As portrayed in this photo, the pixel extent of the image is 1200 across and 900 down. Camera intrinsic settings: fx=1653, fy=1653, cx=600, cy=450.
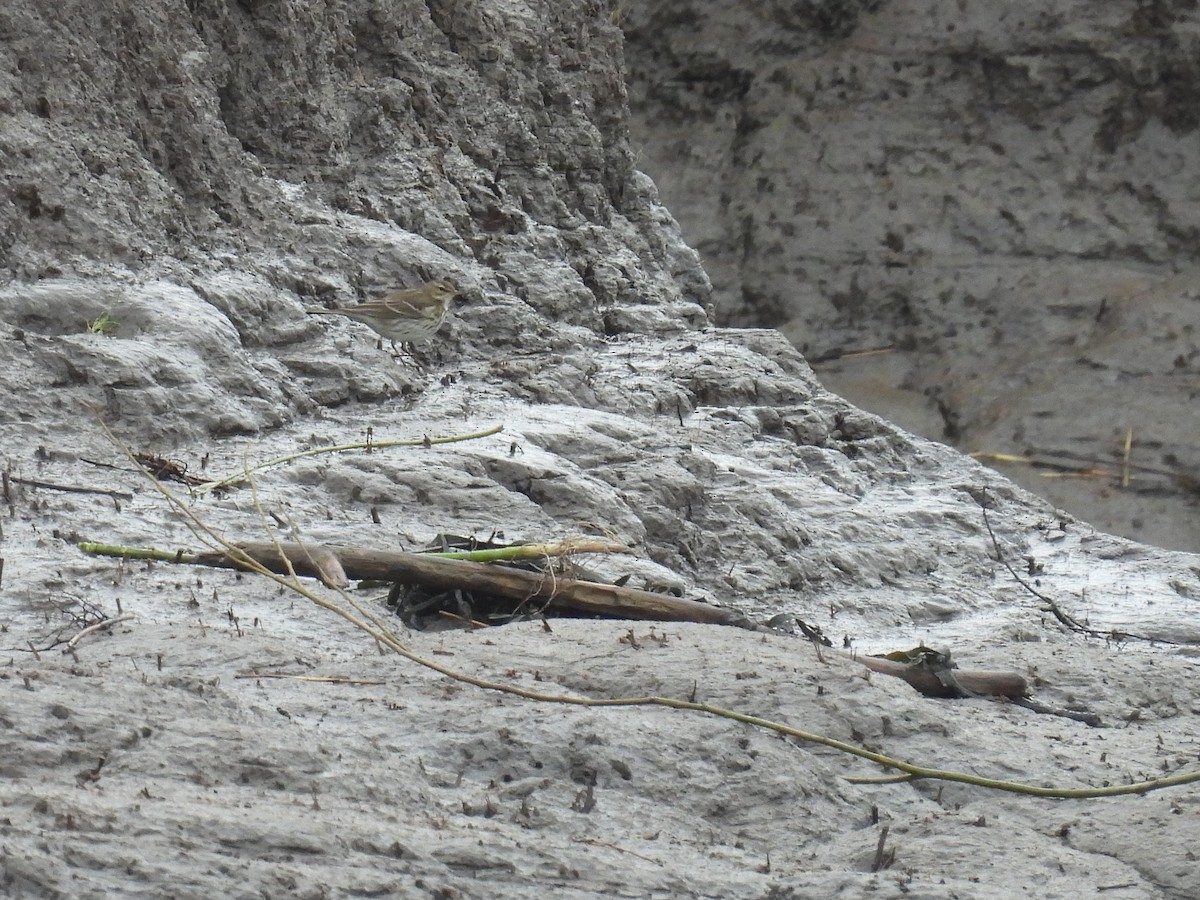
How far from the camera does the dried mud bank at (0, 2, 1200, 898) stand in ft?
9.80

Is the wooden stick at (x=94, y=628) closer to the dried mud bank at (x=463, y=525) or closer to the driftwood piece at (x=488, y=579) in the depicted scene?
the dried mud bank at (x=463, y=525)

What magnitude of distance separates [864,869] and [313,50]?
16.5ft

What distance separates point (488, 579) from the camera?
4457mm

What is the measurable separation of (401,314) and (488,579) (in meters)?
2.13

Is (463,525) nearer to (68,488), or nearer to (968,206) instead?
(68,488)

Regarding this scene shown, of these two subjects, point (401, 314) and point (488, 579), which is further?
point (401, 314)

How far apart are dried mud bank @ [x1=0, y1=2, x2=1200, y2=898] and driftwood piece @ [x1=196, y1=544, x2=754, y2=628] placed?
0.16m

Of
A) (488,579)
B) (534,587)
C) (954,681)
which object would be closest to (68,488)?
(488,579)

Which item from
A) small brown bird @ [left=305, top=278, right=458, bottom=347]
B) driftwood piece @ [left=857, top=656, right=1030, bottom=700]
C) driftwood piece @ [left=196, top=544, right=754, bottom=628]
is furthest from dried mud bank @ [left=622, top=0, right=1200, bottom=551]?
driftwood piece @ [left=196, top=544, right=754, bottom=628]

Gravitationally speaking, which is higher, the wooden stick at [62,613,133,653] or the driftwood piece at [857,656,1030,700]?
the driftwood piece at [857,656,1030,700]

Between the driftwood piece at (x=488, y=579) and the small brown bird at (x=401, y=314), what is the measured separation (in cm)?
197

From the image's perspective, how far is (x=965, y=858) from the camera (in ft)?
10.3

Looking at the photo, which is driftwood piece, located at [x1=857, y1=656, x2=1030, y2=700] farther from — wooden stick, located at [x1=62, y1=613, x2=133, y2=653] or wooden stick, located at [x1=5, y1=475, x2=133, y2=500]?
wooden stick, located at [x1=5, y1=475, x2=133, y2=500]

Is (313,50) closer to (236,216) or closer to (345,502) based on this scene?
(236,216)
